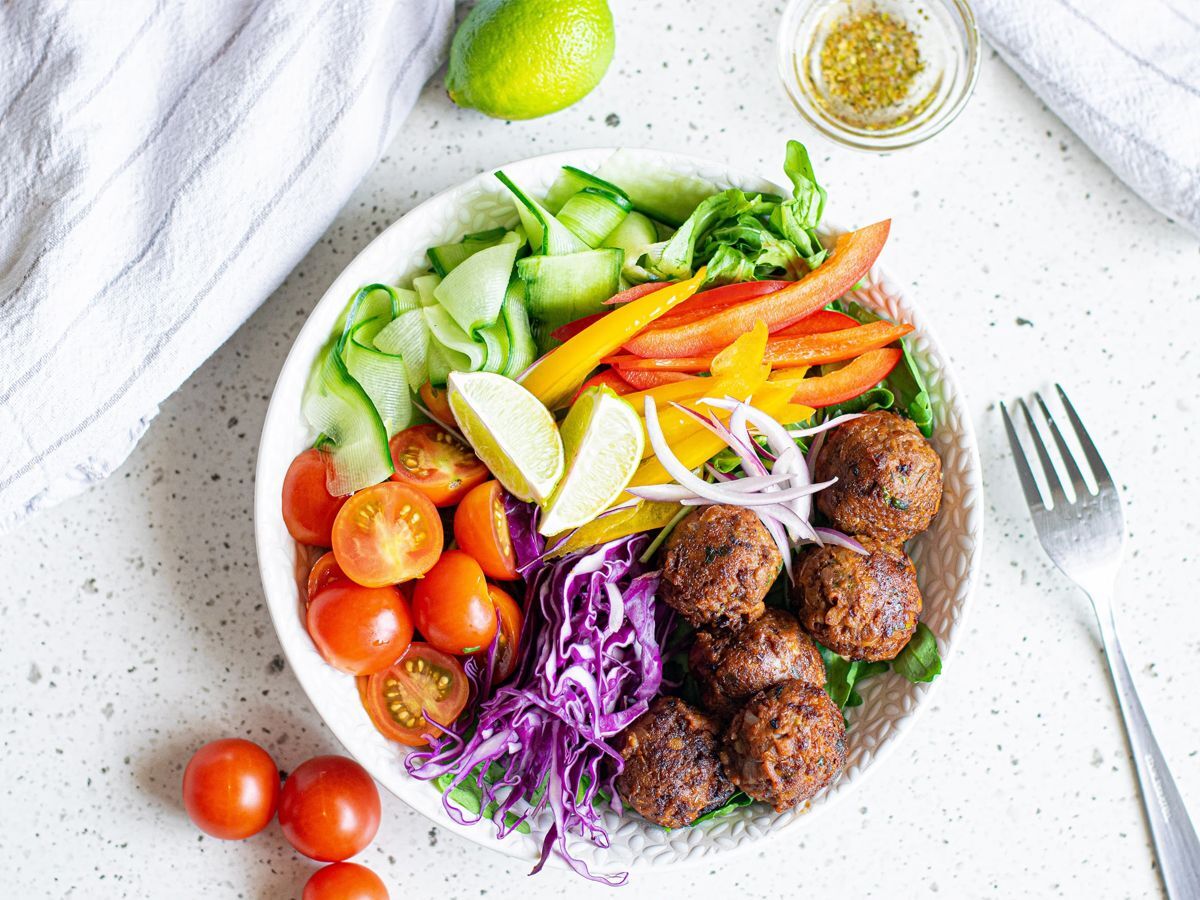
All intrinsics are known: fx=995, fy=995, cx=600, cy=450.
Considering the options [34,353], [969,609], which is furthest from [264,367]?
[969,609]

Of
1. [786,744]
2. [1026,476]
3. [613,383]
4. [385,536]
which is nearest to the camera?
[786,744]

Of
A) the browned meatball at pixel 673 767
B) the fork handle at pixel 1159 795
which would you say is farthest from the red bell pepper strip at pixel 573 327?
the fork handle at pixel 1159 795

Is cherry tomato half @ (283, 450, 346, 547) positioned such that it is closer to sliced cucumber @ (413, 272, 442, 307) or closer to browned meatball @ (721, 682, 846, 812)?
sliced cucumber @ (413, 272, 442, 307)

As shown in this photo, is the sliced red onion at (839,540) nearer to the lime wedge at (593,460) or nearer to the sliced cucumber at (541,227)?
the lime wedge at (593,460)

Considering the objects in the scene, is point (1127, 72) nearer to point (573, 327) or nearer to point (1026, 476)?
point (1026, 476)

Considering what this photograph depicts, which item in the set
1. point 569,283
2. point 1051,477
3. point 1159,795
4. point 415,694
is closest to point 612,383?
point 569,283

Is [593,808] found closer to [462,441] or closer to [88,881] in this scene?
[462,441]
